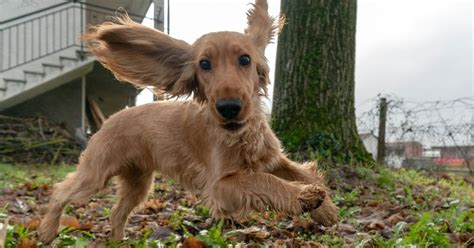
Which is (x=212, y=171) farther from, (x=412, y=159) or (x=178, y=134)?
(x=412, y=159)

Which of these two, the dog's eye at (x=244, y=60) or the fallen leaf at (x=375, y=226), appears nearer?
the dog's eye at (x=244, y=60)

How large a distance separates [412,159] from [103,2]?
11.2m

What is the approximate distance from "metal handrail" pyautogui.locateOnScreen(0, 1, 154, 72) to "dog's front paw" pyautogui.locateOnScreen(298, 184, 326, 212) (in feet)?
41.7

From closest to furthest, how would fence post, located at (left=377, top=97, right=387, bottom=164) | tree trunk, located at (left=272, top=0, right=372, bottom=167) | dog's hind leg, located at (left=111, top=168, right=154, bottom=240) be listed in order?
dog's hind leg, located at (left=111, top=168, right=154, bottom=240)
tree trunk, located at (left=272, top=0, right=372, bottom=167)
fence post, located at (left=377, top=97, right=387, bottom=164)

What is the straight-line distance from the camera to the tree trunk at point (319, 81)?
260 inches

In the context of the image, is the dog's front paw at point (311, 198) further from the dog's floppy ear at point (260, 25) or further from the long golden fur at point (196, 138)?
the dog's floppy ear at point (260, 25)

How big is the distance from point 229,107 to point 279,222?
1.65 m

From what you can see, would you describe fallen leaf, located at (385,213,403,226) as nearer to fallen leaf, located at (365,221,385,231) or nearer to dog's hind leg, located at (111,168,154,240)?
fallen leaf, located at (365,221,385,231)

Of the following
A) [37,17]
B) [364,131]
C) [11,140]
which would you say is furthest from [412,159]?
[37,17]

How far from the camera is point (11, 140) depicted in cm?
1303

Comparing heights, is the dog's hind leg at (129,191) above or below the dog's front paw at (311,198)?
below

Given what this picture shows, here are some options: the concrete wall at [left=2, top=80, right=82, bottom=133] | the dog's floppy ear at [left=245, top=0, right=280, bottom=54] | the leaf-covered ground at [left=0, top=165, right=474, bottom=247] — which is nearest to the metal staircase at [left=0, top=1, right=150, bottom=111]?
the concrete wall at [left=2, top=80, right=82, bottom=133]

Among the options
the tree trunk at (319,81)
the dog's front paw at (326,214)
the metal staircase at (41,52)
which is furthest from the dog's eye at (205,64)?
the metal staircase at (41,52)

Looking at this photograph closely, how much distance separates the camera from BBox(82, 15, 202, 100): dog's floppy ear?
3.68 metres
